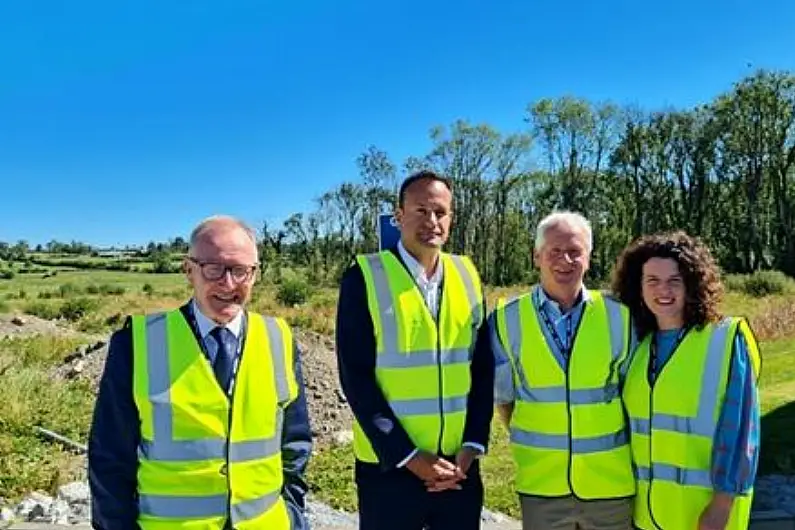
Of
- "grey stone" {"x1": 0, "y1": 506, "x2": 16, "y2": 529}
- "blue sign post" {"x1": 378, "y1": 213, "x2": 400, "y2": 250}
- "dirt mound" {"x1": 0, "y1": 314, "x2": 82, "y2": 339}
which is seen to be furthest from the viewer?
"dirt mound" {"x1": 0, "y1": 314, "x2": 82, "y2": 339}

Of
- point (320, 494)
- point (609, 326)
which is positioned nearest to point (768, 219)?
point (320, 494)

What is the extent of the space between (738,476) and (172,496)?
186 centimetres

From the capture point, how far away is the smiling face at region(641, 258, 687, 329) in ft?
9.46

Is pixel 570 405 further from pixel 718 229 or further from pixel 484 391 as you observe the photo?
pixel 718 229

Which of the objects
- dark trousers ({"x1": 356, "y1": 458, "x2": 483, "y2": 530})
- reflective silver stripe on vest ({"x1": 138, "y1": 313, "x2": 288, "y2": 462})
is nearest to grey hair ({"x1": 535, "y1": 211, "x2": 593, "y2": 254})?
dark trousers ({"x1": 356, "y1": 458, "x2": 483, "y2": 530})

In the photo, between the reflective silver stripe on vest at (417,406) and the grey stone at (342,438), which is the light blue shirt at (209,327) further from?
the grey stone at (342,438)

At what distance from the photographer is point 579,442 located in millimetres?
2959

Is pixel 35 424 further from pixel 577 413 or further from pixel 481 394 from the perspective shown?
pixel 577 413

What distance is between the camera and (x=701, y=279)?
9.45 ft

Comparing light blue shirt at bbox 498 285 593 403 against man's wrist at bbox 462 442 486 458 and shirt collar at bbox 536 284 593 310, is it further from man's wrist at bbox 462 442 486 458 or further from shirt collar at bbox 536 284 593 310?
man's wrist at bbox 462 442 486 458

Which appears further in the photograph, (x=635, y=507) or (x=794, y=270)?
(x=794, y=270)

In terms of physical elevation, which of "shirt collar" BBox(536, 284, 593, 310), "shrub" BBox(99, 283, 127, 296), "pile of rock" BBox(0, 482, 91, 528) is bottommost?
"pile of rock" BBox(0, 482, 91, 528)

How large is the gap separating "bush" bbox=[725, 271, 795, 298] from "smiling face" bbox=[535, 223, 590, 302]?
25366mm

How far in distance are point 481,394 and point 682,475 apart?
0.78m
